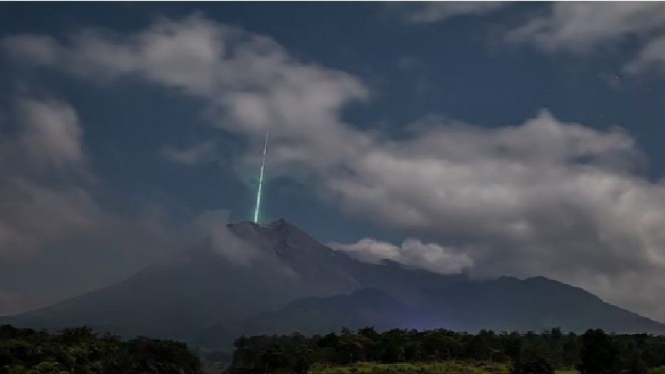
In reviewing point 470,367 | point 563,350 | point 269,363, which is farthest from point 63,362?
point 563,350

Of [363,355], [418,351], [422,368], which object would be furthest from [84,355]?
[418,351]

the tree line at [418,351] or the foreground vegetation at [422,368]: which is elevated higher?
the tree line at [418,351]

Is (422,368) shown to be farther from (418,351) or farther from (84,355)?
(84,355)

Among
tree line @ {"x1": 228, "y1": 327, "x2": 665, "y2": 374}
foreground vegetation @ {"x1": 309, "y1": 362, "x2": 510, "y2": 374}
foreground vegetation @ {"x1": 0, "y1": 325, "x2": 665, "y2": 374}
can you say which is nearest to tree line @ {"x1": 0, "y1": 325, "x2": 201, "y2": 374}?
foreground vegetation @ {"x1": 0, "y1": 325, "x2": 665, "y2": 374}

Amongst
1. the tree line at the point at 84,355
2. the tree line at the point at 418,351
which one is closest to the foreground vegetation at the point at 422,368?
the tree line at the point at 418,351

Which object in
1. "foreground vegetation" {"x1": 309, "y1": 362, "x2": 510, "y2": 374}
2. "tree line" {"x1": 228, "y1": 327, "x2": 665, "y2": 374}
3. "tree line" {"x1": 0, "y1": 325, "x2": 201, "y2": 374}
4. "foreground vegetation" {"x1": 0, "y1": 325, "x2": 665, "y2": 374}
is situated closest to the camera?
"foreground vegetation" {"x1": 0, "y1": 325, "x2": 665, "y2": 374}

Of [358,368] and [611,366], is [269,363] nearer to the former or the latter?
[358,368]

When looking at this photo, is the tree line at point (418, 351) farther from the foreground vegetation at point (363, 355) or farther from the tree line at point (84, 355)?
the tree line at point (84, 355)

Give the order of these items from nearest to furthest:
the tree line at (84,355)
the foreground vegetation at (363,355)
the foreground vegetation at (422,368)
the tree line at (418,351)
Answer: the foreground vegetation at (363,355), the tree line at (84,355), the foreground vegetation at (422,368), the tree line at (418,351)

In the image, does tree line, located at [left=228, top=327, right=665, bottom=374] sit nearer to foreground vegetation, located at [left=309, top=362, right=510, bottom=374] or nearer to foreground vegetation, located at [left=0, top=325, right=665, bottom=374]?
foreground vegetation, located at [left=0, top=325, right=665, bottom=374]
